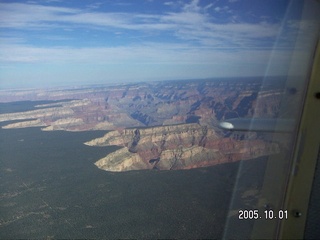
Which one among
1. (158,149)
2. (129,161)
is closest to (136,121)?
(129,161)

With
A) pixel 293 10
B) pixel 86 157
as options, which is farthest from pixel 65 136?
pixel 293 10

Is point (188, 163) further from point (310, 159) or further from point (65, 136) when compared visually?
point (65, 136)

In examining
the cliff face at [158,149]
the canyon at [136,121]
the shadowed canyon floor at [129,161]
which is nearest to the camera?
the shadowed canyon floor at [129,161]

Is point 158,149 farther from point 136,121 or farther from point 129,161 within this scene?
point 136,121

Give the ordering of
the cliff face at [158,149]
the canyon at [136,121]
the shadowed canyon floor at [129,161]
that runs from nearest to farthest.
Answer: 1. the shadowed canyon floor at [129,161]
2. the canyon at [136,121]
3. the cliff face at [158,149]

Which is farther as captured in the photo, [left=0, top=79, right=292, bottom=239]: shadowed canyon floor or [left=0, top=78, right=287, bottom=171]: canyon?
[left=0, top=78, right=287, bottom=171]: canyon

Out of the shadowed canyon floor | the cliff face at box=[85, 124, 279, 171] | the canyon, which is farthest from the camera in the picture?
the cliff face at box=[85, 124, 279, 171]

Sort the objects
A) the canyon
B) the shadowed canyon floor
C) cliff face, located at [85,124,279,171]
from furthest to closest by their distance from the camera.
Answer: cliff face, located at [85,124,279,171]
the canyon
the shadowed canyon floor

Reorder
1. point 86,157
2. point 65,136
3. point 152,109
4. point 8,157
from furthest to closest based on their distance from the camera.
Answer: point 65,136, point 86,157, point 8,157, point 152,109

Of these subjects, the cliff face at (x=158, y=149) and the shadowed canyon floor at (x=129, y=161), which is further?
the cliff face at (x=158, y=149)

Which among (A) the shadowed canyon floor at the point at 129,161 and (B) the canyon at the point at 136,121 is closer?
(A) the shadowed canyon floor at the point at 129,161

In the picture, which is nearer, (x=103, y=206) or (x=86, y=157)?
(x=103, y=206)
